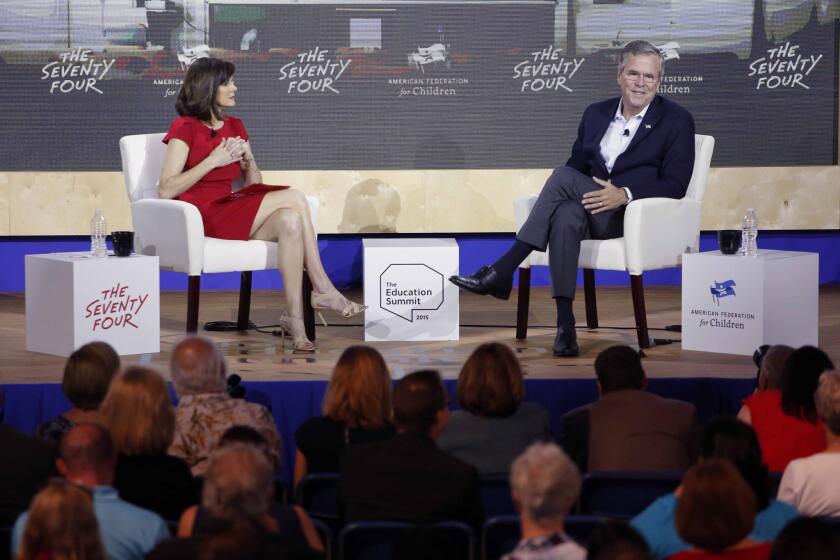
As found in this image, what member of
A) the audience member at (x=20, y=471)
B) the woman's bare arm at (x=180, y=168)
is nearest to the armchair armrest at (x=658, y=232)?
the woman's bare arm at (x=180, y=168)

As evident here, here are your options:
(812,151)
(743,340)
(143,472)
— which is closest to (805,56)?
(812,151)

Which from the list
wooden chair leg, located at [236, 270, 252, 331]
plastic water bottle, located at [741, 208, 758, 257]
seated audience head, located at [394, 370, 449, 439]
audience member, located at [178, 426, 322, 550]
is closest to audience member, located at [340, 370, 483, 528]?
seated audience head, located at [394, 370, 449, 439]

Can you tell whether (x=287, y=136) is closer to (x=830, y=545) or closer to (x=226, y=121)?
(x=226, y=121)

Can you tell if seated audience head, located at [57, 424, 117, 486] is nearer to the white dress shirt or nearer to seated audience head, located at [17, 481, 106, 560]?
seated audience head, located at [17, 481, 106, 560]

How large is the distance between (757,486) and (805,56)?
5272mm

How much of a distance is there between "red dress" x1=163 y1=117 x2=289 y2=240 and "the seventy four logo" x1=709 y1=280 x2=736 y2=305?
1.98m

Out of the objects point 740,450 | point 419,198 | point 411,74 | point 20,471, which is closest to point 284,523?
point 20,471

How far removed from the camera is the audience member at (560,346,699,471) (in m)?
3.35

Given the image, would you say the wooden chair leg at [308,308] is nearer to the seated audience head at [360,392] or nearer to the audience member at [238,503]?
the seated audience head at [360,392]

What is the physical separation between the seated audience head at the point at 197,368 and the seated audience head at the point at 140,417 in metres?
0.35

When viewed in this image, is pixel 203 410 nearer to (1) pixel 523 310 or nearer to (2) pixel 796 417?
(2) pixel 796 417

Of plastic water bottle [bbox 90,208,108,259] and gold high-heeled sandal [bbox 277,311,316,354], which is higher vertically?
plastic water bottle [bbox 90,208,108,259]

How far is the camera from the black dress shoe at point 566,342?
5.23 m

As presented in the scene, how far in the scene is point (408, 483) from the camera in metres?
2.78
